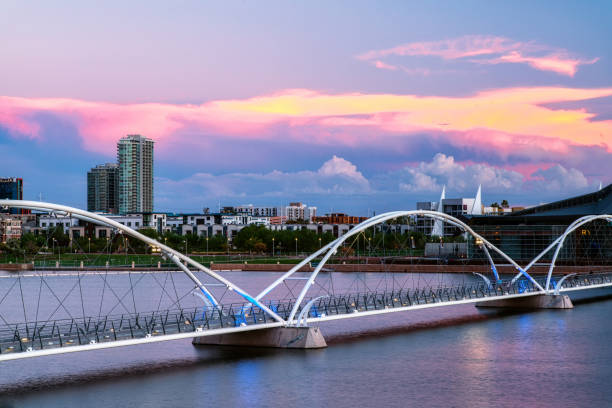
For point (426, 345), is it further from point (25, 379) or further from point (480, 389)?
point (25, 379)

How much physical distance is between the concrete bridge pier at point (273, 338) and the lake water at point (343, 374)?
1.16ft

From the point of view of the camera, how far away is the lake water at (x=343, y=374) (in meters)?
33.7

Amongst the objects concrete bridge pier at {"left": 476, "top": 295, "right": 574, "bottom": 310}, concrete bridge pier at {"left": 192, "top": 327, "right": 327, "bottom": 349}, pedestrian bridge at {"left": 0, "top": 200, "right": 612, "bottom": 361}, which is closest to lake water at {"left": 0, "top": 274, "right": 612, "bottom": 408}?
concrete bridge pier at {"left": 192, "top": 327, "right": 327, "bottom": 349}

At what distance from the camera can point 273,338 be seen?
135ft

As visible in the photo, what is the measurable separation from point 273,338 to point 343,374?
4.34 meters

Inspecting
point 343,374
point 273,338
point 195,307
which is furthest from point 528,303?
point 195,307

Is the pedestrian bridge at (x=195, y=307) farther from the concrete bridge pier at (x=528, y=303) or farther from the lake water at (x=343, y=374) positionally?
the lake water at (x=343, y=374)

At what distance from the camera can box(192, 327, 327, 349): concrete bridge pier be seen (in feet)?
134

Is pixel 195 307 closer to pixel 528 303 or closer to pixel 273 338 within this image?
pixel 273 338

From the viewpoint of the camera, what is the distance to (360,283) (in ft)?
332

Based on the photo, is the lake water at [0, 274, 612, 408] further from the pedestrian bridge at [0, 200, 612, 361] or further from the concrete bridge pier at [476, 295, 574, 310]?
the concrete bridge pier at [476, 295, 574, 310]

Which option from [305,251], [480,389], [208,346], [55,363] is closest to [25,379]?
[55,363]

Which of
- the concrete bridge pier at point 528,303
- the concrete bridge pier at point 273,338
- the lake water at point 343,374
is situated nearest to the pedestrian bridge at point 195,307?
A: the concrete bridge pier at point 528,303

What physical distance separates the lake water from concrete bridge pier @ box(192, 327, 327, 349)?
1.16ft
